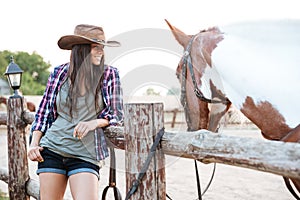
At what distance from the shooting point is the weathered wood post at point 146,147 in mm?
1759

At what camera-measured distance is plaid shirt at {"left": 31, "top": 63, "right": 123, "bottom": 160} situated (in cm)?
208

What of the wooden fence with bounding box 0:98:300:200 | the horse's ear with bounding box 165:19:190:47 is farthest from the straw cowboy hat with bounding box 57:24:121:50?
the wooden fence with bounding box 0:98:300:200

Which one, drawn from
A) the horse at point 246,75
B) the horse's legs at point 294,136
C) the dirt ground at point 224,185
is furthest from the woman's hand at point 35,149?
the dirt ground at point 224,185

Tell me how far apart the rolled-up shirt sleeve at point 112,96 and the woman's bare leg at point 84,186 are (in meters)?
0.30

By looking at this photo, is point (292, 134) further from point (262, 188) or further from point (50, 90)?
point (262, 188)

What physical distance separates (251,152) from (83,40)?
1038 millimetres

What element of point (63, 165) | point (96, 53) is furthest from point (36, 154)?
point (96, 53)

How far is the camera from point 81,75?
2027mm

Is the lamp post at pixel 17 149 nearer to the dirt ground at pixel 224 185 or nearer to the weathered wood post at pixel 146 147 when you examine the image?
the dirt ground at pixel 224 185

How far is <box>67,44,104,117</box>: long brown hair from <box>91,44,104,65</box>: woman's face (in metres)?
0.02

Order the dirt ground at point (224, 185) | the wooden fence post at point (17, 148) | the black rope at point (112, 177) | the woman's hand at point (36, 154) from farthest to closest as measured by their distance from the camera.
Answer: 1. the dirt ground at point (224, 185)
2. the wooden fence post at point (17, 148)
3. the black rope at point (112, 177)
4. the woman's hand at point (36, 154)

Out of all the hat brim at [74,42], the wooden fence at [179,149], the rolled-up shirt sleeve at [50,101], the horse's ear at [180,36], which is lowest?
the wooden fence at [179,149]

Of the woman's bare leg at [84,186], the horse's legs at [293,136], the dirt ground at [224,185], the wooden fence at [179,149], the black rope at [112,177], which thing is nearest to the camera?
the wooden fence at [179,149]

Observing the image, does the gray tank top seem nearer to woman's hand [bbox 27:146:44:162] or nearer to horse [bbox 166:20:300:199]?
woman's hand [bbox 27:146:44:162]
